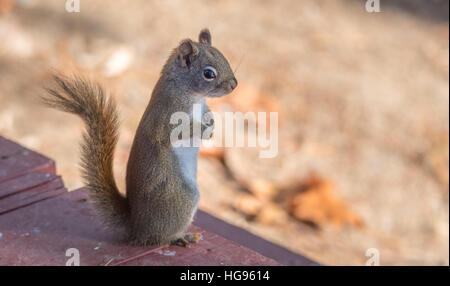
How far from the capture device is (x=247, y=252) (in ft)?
5.90

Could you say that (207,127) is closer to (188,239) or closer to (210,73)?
(210,73)

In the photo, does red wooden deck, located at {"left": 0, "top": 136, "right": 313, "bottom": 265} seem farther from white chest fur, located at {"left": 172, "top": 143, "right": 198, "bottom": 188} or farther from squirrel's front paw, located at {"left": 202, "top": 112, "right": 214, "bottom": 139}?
squirrel's front paw, located at {"left": 202, "top": 112, "right": 214, "bottom": 139}

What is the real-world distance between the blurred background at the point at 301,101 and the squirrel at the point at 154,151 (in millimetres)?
1386

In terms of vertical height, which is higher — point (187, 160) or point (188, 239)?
point (187, 160)

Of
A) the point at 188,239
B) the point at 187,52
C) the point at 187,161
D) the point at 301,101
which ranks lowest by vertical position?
the point at 188,239

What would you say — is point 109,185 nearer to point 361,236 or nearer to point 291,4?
point 361,236

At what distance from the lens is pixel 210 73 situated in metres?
1.89

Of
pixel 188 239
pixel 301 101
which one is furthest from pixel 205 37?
pixel 301 101

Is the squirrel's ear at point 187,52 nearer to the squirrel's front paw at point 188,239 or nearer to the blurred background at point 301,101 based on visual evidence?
the squirrel's front paw at point 188,239

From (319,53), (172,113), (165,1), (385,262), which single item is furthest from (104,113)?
(165,1)

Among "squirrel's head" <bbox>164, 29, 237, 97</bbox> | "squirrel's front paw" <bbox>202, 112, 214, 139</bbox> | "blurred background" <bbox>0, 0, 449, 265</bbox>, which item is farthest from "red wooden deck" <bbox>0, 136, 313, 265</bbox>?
"blurred background" <bbox>0, 0, 449, 265</bbox>

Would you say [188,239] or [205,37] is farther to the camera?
[205,37]

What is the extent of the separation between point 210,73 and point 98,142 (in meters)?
0.36

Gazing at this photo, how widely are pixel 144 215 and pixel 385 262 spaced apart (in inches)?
64.4
